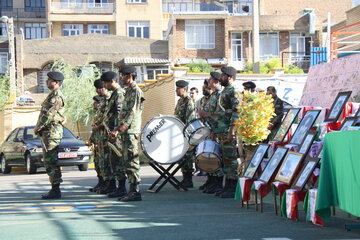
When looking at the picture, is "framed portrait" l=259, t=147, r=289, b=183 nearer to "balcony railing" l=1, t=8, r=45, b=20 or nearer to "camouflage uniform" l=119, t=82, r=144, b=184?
"camouflage uniform" l=119, t=82, r=144, b=184

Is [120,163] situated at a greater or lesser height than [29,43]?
lesser

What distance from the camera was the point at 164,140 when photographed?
11680mm

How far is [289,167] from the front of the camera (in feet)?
28.3

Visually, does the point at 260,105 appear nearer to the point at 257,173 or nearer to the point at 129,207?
the point at 257,173

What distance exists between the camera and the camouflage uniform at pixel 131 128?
11.0 meters

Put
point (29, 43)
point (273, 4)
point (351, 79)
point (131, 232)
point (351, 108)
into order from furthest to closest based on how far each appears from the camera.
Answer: point (273, 4) < point (29, 43) < point (351, 79) < point (351, 108) < point (131, 232)

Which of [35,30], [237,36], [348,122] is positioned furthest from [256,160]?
[35,30]

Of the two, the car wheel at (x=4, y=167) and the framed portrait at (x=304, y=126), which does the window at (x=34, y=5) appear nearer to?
the car wheel at (x=4, y=167)

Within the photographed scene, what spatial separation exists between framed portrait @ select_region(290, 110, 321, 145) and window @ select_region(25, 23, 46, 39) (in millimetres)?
58935

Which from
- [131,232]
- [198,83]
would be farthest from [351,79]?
[198,83]

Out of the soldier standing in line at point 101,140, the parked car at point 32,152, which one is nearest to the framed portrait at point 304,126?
the soldier standing in line at point 101,140

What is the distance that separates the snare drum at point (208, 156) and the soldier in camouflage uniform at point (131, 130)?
1.05 metres

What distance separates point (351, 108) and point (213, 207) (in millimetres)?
2515

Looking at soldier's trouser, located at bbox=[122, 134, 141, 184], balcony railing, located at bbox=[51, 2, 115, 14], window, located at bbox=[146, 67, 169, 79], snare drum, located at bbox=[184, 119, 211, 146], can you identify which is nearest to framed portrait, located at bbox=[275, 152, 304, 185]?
snare drum, located at bbox=[184, 119, 211, 146]
